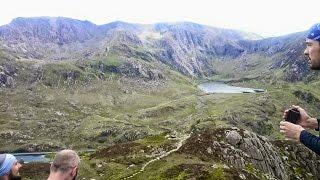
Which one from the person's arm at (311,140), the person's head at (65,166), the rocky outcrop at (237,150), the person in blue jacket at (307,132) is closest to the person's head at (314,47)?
the person in blue jacket at (307,132)

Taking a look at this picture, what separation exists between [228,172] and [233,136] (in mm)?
23883

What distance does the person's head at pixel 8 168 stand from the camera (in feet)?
39.5

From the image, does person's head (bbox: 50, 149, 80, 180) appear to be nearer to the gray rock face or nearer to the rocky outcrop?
the rocky outcrop

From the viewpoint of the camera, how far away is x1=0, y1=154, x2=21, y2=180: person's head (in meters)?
12.1

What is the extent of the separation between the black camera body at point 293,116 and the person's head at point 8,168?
23.4 ft

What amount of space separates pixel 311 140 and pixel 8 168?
7473 millimetres

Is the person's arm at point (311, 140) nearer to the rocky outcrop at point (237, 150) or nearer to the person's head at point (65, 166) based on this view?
the person's head at point (65, 166)

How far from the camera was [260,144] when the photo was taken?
107 metres

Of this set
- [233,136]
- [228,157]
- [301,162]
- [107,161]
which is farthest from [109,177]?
[301,162]

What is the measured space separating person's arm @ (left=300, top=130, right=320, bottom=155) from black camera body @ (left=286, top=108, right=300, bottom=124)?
4.25ft

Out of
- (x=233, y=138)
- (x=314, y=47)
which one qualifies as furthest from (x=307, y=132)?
(x=233, y=138)

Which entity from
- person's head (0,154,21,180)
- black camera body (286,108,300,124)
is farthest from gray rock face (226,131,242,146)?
person's head (0,154,21,180)

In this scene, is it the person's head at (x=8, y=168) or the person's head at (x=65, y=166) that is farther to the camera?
the person's head at (x=8, y=168)

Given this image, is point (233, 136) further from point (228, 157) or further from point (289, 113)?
point (289, 113)
